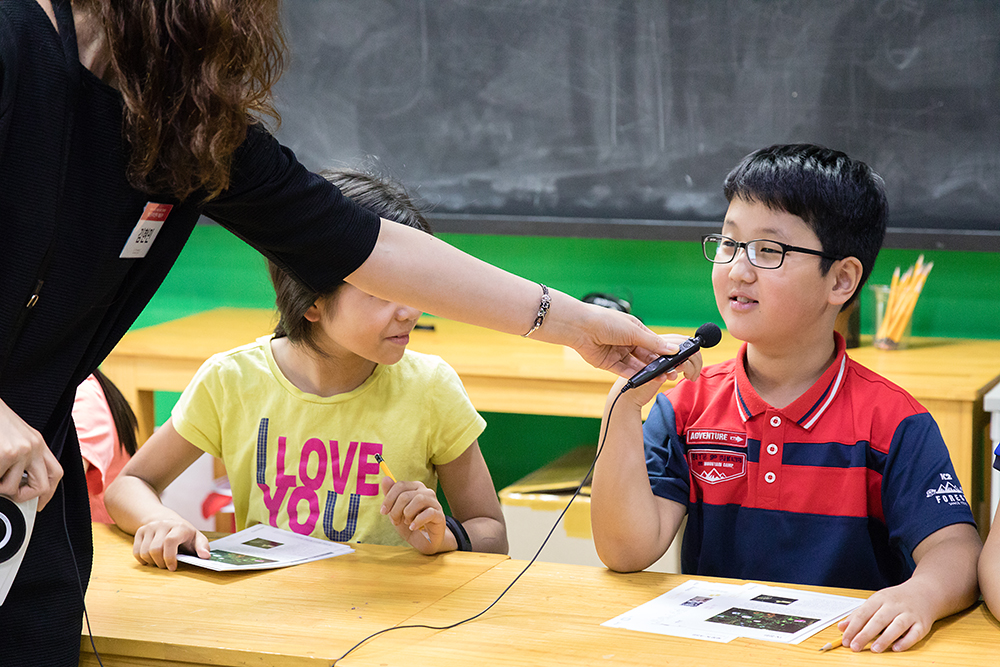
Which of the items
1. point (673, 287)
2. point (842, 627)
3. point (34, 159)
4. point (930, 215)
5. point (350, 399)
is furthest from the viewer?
point (673, 287)

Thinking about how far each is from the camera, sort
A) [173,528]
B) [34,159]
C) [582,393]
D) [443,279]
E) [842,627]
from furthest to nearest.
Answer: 1. [582,393]
2. [173,528]
3. [443,279]
4. [842,627]
5. [34,159]

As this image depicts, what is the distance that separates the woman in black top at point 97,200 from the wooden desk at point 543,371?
105cm

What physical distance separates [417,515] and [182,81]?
0.65 meters

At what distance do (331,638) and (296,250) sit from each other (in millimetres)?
407

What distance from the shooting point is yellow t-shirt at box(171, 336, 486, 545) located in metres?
1.59

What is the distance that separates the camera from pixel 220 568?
4.10 ft

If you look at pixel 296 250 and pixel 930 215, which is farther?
pixel 930 215

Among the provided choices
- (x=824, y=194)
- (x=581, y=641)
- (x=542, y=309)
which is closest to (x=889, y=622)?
(x=581, y=641)

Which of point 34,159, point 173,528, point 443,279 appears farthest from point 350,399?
point 34,159

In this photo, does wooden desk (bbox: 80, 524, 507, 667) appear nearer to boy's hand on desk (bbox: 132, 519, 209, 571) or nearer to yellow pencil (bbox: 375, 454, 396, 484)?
boy's hand on desk (bbox: 132, 519, 209, 571)

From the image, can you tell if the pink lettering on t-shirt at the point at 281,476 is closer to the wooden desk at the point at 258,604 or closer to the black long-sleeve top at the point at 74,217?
the wooden desk at the point at 258,604

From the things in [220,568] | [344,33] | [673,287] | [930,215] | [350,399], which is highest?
[344,33]

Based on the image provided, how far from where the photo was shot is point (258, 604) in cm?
116

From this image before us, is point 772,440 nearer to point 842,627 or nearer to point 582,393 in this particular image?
point 842,627
